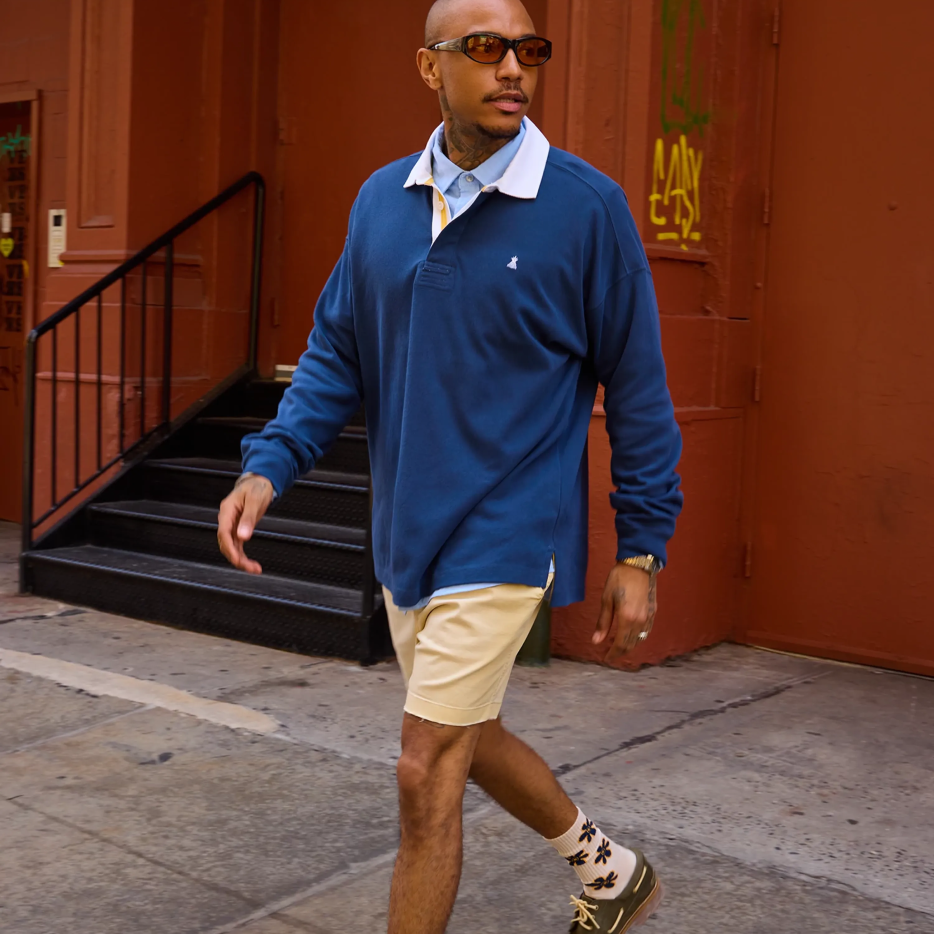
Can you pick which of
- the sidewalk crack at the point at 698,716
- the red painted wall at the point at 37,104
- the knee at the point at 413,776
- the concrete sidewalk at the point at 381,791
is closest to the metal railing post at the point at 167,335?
the red painted wall at the point at 37,104

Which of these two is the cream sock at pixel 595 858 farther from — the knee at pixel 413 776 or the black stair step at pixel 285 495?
the black stair step at pixel 285 495

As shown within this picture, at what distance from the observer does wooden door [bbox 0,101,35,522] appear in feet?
28.8

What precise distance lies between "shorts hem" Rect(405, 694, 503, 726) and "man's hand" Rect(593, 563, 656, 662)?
27 centimetres

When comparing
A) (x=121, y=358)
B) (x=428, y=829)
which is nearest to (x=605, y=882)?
(x=428, y=829)

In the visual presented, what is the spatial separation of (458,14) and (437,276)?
0.51 metres

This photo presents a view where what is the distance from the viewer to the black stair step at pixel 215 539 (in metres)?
5.93

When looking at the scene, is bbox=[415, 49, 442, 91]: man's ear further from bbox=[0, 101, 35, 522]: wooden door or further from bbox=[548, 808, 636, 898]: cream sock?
bbox=[0, 101, 35, 522]: wooden door

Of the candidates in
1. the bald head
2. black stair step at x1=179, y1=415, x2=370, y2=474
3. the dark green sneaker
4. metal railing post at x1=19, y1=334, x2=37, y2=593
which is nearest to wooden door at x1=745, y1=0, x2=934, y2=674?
black stair step at x1=179, y1=415, x2=370, y2=474

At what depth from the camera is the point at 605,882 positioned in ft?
9.33

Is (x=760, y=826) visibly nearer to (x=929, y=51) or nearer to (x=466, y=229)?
(x=466, y=229)

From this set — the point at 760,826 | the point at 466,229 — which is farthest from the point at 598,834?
the point at 466,229

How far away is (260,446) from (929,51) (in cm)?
365

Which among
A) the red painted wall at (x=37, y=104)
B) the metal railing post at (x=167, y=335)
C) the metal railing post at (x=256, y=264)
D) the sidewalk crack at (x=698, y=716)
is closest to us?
the sidewalk crack at (x=698, y=716)

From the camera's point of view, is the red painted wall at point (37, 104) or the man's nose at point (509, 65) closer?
the man's nose at point (509, 65)
